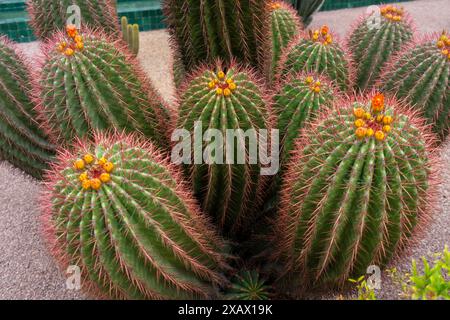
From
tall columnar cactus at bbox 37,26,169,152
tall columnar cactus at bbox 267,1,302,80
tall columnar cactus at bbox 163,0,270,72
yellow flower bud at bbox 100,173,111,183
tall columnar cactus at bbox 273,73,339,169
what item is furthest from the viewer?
tall columnar cactus at bbox 267,1,302,80

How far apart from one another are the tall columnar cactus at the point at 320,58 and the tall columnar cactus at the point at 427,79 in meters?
0.26

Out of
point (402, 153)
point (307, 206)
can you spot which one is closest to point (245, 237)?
point (307, 206)

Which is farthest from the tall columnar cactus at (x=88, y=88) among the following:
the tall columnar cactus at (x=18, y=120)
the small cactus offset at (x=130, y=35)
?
the small cactus offset at (x=130, y=35)

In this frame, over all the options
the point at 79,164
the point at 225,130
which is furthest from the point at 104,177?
the point at 225,130

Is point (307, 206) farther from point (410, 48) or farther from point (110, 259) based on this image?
point (410, 48)

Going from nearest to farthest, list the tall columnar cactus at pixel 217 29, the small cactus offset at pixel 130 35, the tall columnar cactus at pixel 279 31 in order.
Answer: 1. the tall columnar cactus at pixel 217 29
2. the tall columnar cactus at pixel 279 31
3. the small cactus offset at pixel 130 35

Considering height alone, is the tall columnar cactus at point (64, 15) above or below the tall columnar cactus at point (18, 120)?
above

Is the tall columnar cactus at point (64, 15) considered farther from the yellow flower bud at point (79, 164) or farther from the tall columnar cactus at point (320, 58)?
the yellow flower bud at point (79, 164)

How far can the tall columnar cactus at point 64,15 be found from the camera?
8.77ft

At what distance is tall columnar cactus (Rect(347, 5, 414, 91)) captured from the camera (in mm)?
2752

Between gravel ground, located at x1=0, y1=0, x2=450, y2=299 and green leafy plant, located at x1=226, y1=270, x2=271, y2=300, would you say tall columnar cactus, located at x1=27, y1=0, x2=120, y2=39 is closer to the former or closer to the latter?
gravel ground, located at x1=0, y1=0, x2=450, y2=299

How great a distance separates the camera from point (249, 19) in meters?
2.31

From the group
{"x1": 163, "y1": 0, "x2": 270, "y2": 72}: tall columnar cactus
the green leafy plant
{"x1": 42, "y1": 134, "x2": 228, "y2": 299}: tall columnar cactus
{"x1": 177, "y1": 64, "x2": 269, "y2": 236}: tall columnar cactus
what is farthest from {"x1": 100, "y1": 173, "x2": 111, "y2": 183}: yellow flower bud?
{"x1": 163, "y1": 0, "x2": 270, "y2": 72}: tall columnar cactus

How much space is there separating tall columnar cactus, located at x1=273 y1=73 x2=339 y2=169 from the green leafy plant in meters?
0.57
